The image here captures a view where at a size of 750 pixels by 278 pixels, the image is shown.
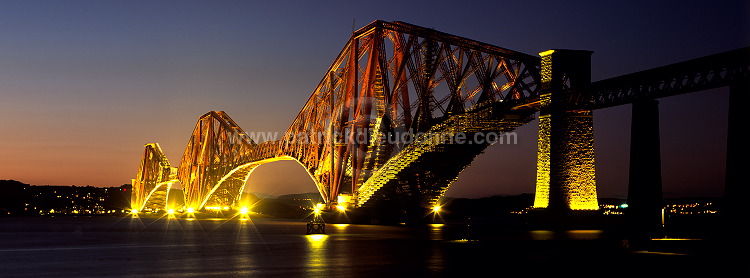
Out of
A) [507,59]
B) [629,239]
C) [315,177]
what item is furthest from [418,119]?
[629,239]

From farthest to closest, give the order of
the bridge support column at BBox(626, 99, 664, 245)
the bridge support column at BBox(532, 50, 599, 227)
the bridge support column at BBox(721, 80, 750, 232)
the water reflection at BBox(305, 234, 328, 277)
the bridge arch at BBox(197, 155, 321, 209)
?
the bridge arch at BBox(197, 155, 321, 209)
the bridge support column at BBox(532, 50, 599, 227)
the bridge support column at BBox(626, 99, 664, 245)
the bridge support column at BBox(721, 80, 750, 232)
the water reflection at BBox(305, 234, 328, 277)

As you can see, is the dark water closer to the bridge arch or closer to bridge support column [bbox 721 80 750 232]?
bridge support column [bbox 721 80 750 232]

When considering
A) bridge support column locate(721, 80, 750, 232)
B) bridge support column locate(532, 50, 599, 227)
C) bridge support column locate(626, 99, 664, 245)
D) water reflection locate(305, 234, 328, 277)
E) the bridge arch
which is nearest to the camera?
water reflection locate(305, 234, 328, 277)

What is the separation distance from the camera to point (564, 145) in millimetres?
53312

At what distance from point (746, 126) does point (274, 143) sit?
84410 millimetres

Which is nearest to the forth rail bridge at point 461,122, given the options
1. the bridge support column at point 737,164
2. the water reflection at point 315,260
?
the bridge support column at point 737,164

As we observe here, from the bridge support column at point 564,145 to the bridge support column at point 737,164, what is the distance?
17659mm

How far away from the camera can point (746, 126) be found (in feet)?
111

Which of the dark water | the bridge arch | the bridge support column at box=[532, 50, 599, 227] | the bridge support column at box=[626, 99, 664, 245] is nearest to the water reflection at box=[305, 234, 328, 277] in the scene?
the dark water

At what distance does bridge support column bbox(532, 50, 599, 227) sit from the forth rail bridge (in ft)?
0.25

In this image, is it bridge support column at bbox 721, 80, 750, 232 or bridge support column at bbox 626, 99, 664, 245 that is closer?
bridge support column at bbox 721, 80, 750, 232

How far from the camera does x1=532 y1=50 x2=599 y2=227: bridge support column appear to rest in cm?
5231

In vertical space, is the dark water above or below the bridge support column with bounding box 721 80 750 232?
below

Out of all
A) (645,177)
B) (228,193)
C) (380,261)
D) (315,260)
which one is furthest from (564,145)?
(228,193)
